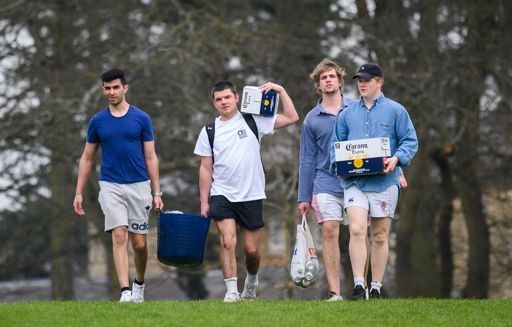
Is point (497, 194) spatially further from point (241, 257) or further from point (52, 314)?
point (52, 314)

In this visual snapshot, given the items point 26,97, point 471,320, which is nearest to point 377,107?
point 471,320

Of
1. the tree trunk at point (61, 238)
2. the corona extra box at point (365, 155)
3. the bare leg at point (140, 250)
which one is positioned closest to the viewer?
the corona extra box at point (365, 155)

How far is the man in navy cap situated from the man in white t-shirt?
799mm

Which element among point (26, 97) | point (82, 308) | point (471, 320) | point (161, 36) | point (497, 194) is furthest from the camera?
point (497, 194)

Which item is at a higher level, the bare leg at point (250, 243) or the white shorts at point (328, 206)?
the white shorts at point (328, 206)

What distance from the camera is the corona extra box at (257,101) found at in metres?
12.5

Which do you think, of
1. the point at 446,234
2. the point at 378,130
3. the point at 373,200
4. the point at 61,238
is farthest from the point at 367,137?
the point at 61,238

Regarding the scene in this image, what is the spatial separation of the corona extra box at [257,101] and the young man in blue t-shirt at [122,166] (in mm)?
918

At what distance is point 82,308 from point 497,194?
19.6 meters

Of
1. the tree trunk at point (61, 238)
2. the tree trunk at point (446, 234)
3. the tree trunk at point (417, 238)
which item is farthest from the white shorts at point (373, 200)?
the tree trunk at point (61, 238)

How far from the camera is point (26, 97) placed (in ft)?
85.3

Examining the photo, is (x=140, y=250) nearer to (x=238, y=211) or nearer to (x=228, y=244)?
(x=228, y=244)

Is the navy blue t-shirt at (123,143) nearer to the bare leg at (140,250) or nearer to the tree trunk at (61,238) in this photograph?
the bare leg at (140,250)

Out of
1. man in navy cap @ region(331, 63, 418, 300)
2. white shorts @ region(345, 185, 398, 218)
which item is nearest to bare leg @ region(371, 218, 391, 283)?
man in navy cap @ region(331, 63, 418, 300)
